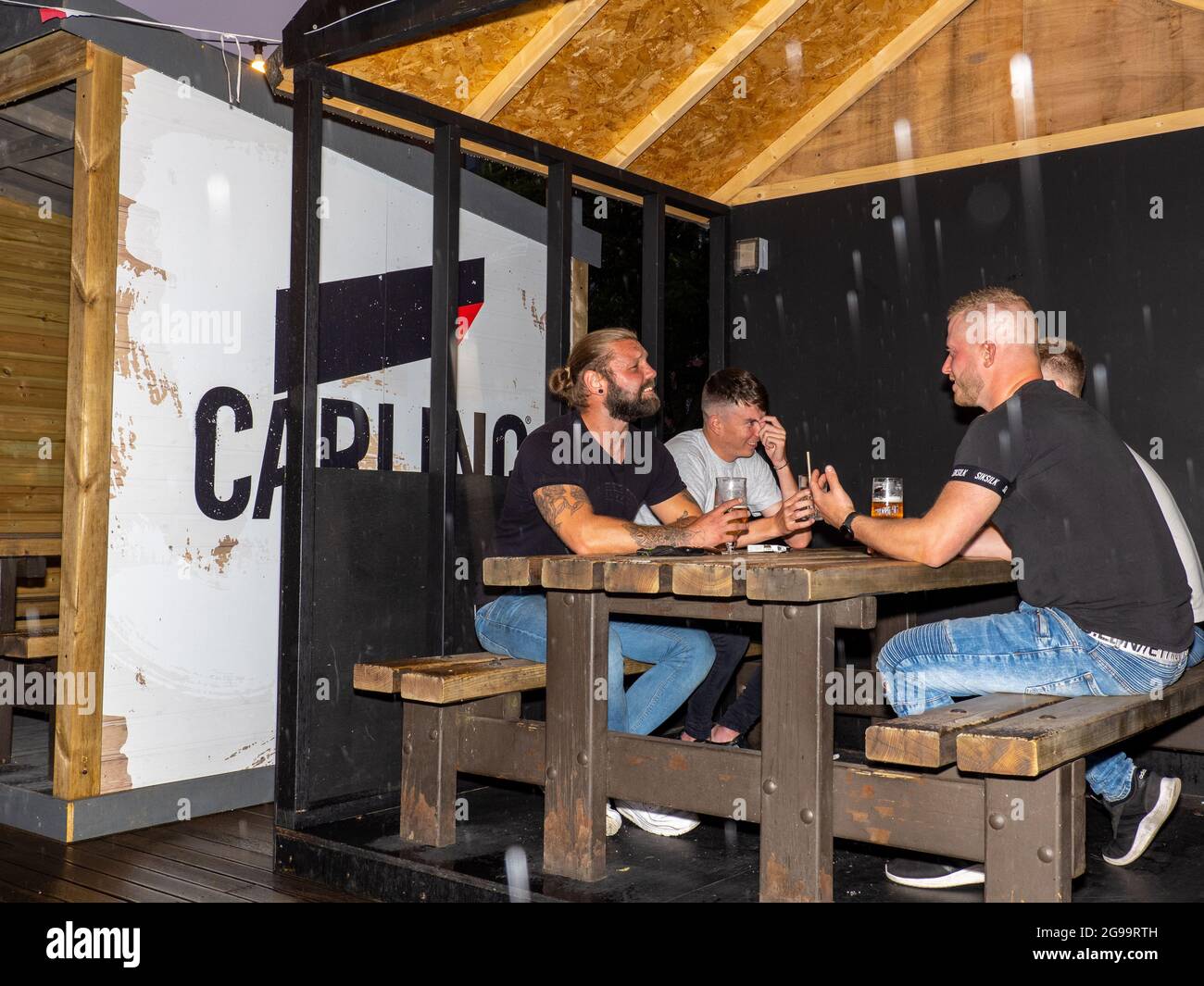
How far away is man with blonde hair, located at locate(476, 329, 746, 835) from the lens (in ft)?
10.7

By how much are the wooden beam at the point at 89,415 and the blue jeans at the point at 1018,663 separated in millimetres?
2519

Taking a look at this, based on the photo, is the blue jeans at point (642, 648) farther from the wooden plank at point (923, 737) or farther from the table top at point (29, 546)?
the table top at point (29, 546)

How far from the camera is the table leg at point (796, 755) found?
8.27 feet

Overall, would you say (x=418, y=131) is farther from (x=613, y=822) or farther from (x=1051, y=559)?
(x=1051, y=559)

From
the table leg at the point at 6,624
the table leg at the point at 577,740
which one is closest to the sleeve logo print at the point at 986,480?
the table leg at the point at 577,740

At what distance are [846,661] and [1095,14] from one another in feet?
9.08

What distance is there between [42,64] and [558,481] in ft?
7.55

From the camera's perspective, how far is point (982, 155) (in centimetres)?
471

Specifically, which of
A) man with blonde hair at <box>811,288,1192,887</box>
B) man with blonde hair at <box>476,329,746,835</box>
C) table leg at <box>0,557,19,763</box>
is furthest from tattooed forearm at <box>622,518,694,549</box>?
table leg at <box>0,557,19,763</box>

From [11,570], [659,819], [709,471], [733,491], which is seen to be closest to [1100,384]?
[709,471]

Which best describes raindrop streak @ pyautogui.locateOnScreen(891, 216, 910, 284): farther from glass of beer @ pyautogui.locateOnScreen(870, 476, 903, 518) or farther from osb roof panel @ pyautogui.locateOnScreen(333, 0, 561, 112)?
glass of beer @ pyautogui.locateOnScreen(870, 476, 903, 518)
